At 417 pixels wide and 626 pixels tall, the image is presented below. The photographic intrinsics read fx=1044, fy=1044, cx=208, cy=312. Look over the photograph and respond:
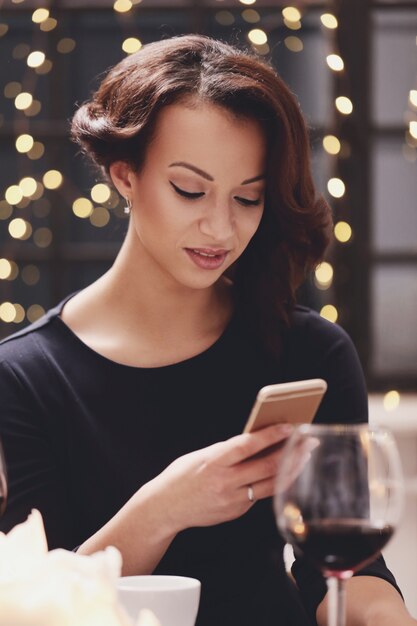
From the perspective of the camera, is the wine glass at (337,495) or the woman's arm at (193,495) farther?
the woman's arm at (193,495)

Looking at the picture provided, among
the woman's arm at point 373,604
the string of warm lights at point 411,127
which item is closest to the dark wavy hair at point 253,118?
the woman's arm at point 373,604

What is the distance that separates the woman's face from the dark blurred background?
1673mm

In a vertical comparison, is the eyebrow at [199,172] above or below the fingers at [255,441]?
above

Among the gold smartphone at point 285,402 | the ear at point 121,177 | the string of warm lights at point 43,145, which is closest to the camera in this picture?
the gold smartphone at point 285,402

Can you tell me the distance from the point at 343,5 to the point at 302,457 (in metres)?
2.64

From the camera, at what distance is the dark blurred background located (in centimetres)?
313

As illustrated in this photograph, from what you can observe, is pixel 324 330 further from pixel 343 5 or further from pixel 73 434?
pixel 343 5

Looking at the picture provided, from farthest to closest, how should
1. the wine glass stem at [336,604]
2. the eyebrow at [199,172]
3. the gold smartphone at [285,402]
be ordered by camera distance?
the eyebrow at [199,172] → the gold smartphone at [285,402] → the wine glass stem at [336,604]

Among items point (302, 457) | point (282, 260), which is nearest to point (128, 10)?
point (282, 260)

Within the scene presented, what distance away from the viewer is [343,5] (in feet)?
10.3

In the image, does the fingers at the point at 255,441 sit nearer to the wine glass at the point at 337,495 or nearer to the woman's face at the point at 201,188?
the wine glass at the point at 337,495

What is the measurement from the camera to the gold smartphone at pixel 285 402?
0.96 metres

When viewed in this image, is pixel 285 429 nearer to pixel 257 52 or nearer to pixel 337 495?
pixel 337 495

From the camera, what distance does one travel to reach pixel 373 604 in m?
1.19
